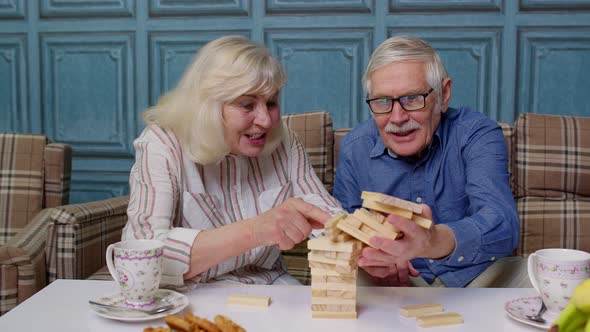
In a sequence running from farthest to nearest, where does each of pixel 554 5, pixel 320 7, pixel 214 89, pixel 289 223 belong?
pixel 320 7
pixel 554 5
pixel 214 89
pixel 289 223

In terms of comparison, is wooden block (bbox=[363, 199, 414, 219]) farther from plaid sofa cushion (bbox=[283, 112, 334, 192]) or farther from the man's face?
plaid sofa cushion (bbox=[283, 112, 334, 192])

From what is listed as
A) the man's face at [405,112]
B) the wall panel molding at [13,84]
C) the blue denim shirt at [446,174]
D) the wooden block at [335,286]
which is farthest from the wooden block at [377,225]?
the wall panel molding at [13,84]

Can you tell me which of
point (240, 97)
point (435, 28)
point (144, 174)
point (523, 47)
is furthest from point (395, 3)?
point (144, 174)

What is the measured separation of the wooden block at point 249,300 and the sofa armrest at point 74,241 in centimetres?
101

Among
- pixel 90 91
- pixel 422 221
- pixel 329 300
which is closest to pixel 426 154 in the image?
pixel 422 221

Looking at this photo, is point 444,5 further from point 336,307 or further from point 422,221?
point 336,307

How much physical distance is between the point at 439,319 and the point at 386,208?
0.68ft

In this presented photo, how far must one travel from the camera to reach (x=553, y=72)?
2.95m

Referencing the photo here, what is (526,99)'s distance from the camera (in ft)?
9.75

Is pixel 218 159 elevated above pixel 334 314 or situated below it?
above

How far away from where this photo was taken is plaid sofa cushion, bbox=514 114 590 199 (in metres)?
2.34

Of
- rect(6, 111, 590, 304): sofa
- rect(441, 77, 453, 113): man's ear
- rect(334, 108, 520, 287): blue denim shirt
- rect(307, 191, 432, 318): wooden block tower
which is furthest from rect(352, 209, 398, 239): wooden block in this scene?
rect(6, 111, 590, 304): sofa

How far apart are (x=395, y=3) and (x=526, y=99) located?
764 millimetres

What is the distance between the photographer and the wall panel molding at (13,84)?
10.8 feet
